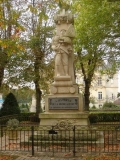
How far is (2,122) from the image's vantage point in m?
17.5

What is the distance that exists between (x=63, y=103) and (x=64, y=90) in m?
0.70

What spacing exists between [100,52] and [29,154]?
1340 cm

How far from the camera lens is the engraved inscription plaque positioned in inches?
485

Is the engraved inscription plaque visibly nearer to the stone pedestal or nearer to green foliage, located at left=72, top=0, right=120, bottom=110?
the stone pedestal

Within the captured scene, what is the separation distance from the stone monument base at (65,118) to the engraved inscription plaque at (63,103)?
307 mm

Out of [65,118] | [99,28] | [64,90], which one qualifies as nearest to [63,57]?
[64,90]

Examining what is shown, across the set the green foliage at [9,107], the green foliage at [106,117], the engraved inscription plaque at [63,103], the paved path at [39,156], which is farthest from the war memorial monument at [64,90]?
the green foliage at [106,117]

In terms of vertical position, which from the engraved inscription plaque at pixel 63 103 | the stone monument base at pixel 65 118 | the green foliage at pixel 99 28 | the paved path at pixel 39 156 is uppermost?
the green foliage at pixel 99 28

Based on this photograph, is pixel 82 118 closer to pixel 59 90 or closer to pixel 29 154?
pixel 59 90

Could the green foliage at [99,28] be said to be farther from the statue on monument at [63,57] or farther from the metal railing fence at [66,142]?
the metal railing fence at [66,142]

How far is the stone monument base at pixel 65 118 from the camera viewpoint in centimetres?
1195

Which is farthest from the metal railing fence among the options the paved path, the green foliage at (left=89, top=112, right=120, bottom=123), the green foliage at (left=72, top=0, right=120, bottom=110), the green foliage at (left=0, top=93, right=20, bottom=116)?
the green foliage at (left=89, top=112, right=120, bottom=123)

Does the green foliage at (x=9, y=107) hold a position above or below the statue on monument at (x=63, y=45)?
below

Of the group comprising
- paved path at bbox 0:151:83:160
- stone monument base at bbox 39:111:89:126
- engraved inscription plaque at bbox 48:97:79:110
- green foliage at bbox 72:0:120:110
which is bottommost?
paved path at bbox 0:151:83:160
